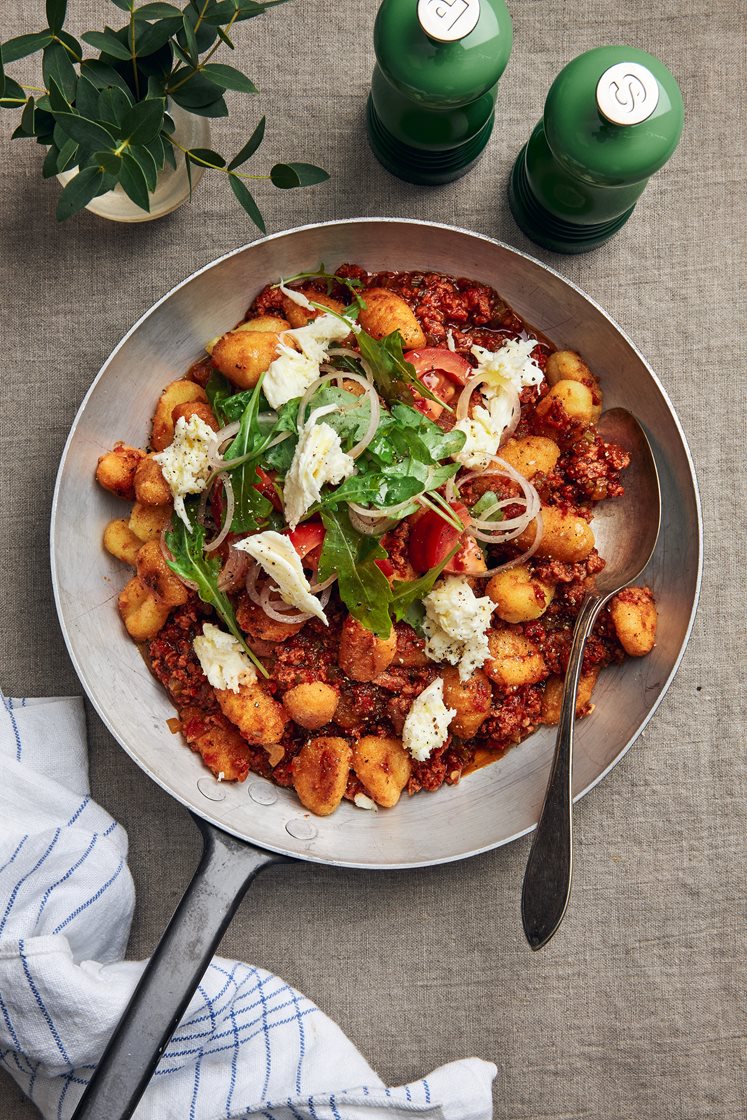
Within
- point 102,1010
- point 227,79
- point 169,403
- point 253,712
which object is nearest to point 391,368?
point 169,403

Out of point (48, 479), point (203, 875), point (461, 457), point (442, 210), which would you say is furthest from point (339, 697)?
point (442, 210)

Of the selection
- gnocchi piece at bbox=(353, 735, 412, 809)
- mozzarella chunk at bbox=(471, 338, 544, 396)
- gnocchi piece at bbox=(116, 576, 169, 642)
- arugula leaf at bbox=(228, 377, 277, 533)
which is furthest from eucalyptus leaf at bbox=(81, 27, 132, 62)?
gnocchi piece at bbox=(353, 735, 412, 809)

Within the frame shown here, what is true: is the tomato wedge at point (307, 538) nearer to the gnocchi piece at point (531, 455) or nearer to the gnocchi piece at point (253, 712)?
the gnocchi piece at point (253, 712)

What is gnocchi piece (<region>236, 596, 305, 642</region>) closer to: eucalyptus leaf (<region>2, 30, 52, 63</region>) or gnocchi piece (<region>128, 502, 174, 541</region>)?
gnocchi piece (<region>128, 502, 174, 541</region>)

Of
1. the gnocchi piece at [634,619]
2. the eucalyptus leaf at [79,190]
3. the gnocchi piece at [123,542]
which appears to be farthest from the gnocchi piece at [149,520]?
the gnocchi piece at [634,619]

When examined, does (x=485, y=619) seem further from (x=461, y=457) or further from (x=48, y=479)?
(x=48, y=479)

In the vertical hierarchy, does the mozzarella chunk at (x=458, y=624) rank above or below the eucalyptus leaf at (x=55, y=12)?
below

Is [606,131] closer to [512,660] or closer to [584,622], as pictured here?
[584,622]

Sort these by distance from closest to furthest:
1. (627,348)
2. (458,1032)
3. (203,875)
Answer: (203,875)
(627,348)
(458,1032)
